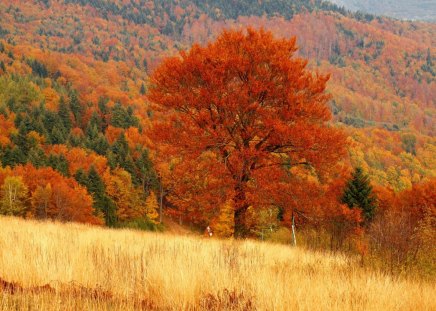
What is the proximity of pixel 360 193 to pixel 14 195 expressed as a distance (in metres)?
50.5

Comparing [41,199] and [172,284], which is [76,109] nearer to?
[41,199]

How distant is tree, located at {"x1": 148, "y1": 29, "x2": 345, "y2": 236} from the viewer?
13.9 m

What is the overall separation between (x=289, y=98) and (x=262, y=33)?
3.07 m

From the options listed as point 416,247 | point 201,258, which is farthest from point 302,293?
point 416,247

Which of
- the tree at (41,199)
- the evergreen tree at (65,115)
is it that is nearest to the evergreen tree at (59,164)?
the tree at (41,199)

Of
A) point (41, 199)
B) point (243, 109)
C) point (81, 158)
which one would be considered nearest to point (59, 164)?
point (81, 158)

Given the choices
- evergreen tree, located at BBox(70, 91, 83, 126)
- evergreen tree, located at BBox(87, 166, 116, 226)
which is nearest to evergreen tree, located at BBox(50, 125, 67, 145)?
evergreen tree, located at BBox(70, 91, 83, 126)

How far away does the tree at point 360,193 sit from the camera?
137 feet

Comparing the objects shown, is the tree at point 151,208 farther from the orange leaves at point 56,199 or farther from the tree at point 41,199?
the tree at point 41,199

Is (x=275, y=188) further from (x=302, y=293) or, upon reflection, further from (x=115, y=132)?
(x=115, y=132)

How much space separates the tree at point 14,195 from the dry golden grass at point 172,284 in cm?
5935

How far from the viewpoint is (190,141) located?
46.3 ft

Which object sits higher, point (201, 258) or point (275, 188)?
point (275, 188)

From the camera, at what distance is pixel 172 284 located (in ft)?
17.4
